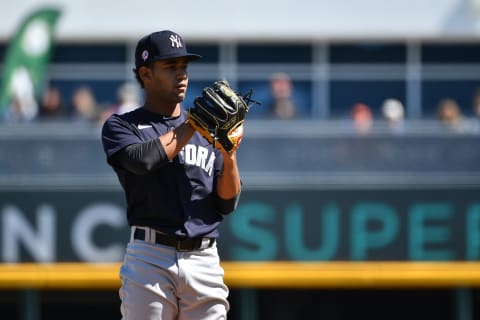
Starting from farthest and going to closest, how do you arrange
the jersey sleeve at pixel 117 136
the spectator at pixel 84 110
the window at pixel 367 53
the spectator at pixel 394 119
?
the window at pixel 367 53 → the spectator at pixel 84 110 → the spectator at pixel 394 119 → the jersey sleeve at pixel 117 136

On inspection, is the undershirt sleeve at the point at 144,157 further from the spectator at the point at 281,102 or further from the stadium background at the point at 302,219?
the spectator at the point at 281,102

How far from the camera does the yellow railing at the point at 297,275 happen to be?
7980mm

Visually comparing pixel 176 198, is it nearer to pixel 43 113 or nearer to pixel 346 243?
pixel 346 243

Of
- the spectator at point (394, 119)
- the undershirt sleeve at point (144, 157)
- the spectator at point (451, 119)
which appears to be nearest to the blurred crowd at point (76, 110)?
the spectator at point (394, 119)

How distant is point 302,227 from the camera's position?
26.8 ft

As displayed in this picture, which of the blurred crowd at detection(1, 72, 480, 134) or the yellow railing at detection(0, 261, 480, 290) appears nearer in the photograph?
the yellow railing at detection(0, 261, 480, 290)

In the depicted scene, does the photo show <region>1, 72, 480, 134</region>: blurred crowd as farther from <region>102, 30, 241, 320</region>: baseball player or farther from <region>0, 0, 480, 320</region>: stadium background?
<region>102, 30, 241, 320</region>: baseball player

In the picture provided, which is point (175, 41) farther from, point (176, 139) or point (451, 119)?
point (451, 119)

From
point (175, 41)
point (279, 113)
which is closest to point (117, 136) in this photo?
point (175, 41)

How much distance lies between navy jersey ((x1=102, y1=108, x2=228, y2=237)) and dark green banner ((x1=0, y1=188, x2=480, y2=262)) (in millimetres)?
3653

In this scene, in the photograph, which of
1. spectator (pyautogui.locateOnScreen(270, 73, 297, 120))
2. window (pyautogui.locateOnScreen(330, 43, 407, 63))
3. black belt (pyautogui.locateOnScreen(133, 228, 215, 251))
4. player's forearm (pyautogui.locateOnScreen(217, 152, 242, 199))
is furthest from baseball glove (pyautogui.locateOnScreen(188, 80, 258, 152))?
window (pyautogui.locateOnScreen(330, 43, 407, 63))

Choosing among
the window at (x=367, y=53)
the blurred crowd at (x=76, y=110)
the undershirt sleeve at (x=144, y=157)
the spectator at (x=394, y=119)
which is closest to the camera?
the undershirt sleeve at (x=144, y=157)

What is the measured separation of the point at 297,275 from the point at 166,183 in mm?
3752

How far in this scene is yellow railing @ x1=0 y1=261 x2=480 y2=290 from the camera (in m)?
7.98
